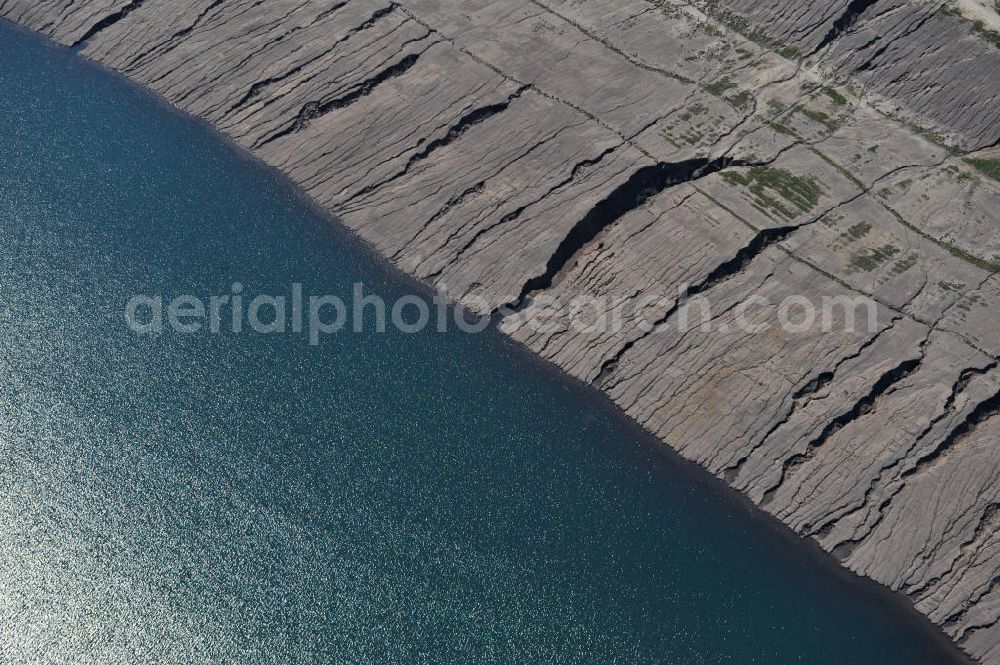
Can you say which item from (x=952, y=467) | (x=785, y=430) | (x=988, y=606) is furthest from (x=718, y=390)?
(x=988, y=606)

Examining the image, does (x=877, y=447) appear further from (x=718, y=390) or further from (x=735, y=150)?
(x=735, y=150)

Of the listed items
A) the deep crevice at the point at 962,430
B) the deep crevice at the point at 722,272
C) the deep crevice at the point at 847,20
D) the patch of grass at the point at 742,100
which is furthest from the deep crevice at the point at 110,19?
the deep crevice at the point at 962,430

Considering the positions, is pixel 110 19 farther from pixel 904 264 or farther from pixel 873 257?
pixel 904 264

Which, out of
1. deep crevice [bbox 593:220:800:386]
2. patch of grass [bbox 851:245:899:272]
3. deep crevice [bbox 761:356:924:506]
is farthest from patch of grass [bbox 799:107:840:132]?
deep crevice [bbox 761:356:924:506]

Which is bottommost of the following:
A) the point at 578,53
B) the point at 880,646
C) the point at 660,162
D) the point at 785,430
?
the point at 880,646

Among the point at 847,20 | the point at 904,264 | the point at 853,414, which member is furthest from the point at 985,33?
the point at 853,414

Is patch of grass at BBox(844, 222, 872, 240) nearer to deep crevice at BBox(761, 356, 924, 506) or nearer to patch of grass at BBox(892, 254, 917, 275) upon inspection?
patch of grass at BBox(892, 254, 917, 275)
